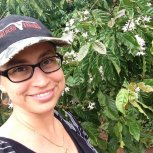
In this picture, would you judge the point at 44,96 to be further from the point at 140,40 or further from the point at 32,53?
the point at 140,40

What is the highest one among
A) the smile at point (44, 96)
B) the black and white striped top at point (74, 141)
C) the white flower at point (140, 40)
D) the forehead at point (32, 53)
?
the forehead at point (32, 53)

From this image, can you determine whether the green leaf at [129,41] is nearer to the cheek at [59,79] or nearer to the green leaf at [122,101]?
the green leaf at [122,101]

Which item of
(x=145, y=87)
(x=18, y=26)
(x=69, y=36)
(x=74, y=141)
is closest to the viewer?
(x=18, y=26)

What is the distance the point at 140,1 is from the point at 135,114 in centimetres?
54

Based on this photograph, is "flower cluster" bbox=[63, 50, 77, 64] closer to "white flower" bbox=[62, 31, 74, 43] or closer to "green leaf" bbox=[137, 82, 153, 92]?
A: "white flower" bbox=[62, 31, 74, 43]

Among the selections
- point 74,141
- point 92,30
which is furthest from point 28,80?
point 92,30

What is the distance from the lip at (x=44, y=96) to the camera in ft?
4.16

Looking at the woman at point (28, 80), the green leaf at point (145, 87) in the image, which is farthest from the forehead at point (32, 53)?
the green leaf at point (145, 87)

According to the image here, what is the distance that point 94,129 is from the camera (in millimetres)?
1900

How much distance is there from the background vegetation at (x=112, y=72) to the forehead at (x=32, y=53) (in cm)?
31

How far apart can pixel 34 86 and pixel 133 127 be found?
65cm

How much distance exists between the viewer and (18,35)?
1.25 m

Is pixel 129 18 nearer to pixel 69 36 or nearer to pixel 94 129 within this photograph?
Result: pixel 69 36

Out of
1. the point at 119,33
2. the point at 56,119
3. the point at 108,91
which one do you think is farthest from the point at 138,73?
the point at 56,119
